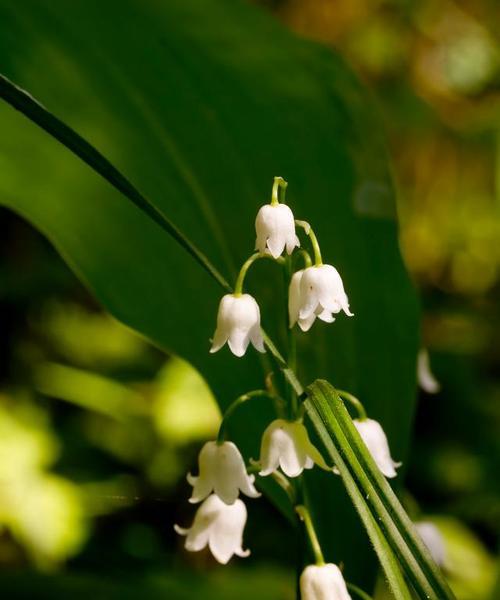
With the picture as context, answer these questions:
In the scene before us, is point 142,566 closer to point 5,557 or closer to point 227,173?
point 5,557

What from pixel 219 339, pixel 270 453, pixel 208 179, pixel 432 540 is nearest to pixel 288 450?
pixel 270 453

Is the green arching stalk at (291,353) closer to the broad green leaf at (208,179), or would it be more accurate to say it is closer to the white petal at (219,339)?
the white petal at (219,339)

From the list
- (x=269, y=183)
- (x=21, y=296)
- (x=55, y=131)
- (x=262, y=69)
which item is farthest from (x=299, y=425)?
(x=21, y=296)

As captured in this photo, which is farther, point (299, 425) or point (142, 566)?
point (142, 566)

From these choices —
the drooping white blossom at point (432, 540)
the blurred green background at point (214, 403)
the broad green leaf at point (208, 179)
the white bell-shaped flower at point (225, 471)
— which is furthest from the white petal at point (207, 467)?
the blurred green background at point (214, 403)

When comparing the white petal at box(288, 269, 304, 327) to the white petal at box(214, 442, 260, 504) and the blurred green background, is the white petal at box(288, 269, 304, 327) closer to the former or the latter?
the white petal at box(214, 442, 260, 504)

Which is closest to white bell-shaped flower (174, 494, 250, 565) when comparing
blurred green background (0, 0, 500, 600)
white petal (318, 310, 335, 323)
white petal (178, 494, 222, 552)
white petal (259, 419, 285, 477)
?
white petal (178, 494, 222, 552)

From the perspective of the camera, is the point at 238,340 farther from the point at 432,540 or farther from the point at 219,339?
the point at 432,540
